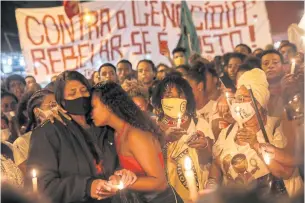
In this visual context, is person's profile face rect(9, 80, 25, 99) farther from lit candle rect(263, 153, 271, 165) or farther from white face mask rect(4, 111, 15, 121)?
lit candle rect(263, 153, 271, 165)

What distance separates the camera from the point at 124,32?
21.6 feet

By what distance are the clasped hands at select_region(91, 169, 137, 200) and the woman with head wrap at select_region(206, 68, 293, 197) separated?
77 cm

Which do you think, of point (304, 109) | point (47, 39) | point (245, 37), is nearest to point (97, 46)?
point (47, 39)

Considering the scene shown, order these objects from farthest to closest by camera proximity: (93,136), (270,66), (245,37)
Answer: (245,37)
(270,66)
(93,136)

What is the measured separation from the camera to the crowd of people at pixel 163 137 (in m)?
→ 2.73

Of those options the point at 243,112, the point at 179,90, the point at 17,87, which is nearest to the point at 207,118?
the point at 179,90

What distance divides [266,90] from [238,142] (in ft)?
1.40

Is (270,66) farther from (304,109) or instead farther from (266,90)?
(304,109)

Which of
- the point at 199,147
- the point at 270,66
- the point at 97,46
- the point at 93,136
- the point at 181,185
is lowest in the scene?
the point at 181,185

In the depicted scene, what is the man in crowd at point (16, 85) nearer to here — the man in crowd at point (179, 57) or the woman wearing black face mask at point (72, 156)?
the man in crowd at point (179, 57)

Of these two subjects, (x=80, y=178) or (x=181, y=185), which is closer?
(x=80, y=178)

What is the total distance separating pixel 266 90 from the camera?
3.34 metres

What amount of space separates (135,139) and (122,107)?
27 cm

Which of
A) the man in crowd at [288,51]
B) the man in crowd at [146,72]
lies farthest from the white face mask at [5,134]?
the man in crowd at [288,51]
